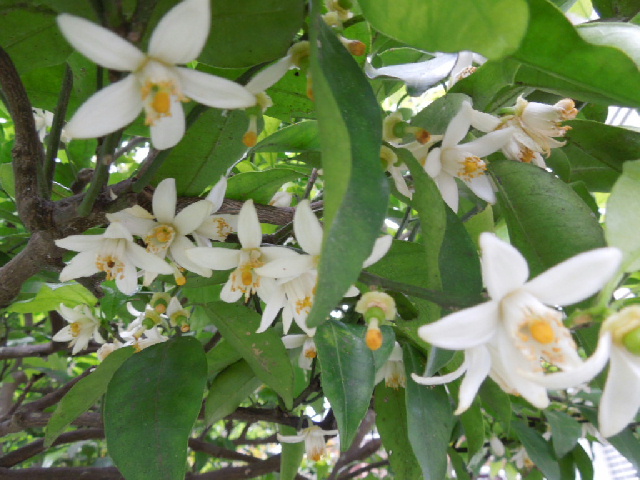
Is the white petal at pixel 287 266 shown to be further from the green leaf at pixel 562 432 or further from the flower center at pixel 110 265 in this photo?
the green leaf at pixel 562 432

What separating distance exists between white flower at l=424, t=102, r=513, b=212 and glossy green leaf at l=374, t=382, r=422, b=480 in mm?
406

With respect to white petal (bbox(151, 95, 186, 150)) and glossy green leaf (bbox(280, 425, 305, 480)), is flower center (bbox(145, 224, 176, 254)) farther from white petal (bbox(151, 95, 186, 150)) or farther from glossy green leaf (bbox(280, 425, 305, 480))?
glossy green leaf (bbox(280, 425, 305, 480))

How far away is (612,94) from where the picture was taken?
0.49 meters

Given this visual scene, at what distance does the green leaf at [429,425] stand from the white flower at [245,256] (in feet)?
0.81

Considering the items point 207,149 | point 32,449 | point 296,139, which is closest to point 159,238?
point 207,149

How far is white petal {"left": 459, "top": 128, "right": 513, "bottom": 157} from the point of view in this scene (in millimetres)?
646

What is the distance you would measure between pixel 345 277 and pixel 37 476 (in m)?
1.13

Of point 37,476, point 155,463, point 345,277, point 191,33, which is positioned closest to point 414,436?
point 155,463

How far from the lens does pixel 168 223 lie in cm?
69

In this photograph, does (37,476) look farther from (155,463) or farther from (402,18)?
(402,18)

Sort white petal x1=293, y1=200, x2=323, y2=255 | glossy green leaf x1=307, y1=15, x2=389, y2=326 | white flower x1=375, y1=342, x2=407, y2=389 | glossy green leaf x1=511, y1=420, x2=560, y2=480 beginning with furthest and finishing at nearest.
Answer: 1. glossy green leaf x1=511, y1=420, x2=560, y2=480
2. white flower x1=375, y1=342, x2=407, y2=389
3. white petal x1=293, y1=200, x2=323, y2=255
4. glossy green leaf x1=307, y1=15, x2=389, y2=326

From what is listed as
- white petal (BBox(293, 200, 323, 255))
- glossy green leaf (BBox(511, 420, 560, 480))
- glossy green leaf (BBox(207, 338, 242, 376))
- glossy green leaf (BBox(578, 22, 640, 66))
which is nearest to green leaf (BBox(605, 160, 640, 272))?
glossy green leaf (BBox(578, 22, 640, 66))

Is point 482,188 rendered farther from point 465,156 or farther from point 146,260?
point 146,260

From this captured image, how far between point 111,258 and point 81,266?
58 millimetres
